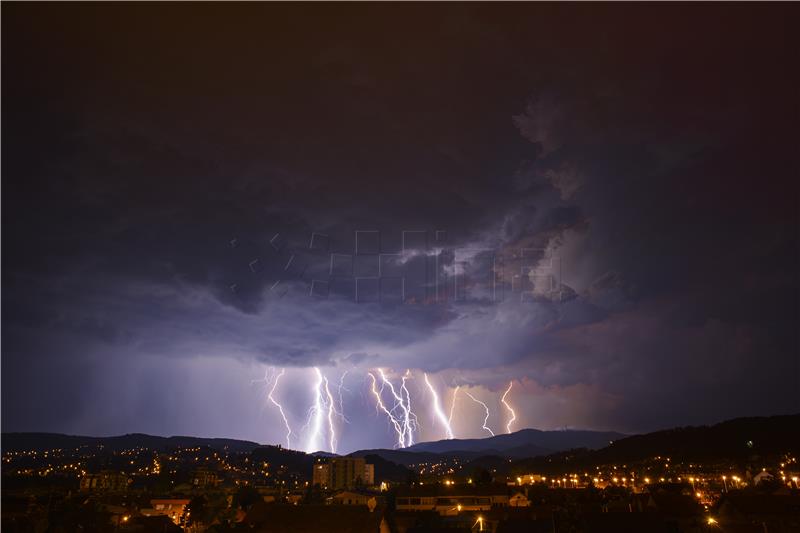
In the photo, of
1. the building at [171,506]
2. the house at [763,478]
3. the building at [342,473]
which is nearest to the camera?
the building at [171,506]

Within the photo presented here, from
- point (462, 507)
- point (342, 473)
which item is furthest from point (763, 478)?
point (342, 473)

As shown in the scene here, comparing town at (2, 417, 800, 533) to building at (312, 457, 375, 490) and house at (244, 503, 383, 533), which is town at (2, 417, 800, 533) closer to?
house at (244, 503, 383, 533)

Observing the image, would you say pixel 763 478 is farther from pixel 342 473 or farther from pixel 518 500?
pixel 342 473

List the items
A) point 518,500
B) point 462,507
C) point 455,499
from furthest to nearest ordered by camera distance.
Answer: point 518,500
point 455,499
point 462,507

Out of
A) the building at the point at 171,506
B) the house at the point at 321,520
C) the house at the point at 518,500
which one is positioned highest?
the house at the point at 321,520

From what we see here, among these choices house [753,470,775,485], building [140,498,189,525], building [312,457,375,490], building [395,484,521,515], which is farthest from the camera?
building [312,457,375,490]

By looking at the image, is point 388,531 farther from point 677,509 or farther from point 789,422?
point 789,422

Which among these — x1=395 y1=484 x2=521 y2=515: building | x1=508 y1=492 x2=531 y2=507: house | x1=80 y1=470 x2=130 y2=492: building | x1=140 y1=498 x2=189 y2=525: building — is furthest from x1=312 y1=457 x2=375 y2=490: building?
x1=508 y1=492 x2=531 y2=507: house

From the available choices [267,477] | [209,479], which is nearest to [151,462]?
[267,477]

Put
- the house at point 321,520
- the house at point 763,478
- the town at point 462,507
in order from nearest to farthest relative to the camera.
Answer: the house at point 321,520 → the town at point 462,507 → the house at point 763,478

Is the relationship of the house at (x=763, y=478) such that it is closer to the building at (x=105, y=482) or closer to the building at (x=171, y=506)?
the building at (x=171, y=506)

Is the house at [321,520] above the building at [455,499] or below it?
above

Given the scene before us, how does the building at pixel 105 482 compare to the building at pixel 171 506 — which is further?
the building at pixel 105 482

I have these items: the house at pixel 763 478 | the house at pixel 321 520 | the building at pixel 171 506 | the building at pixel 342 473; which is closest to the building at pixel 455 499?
the house at pixel 321 520
